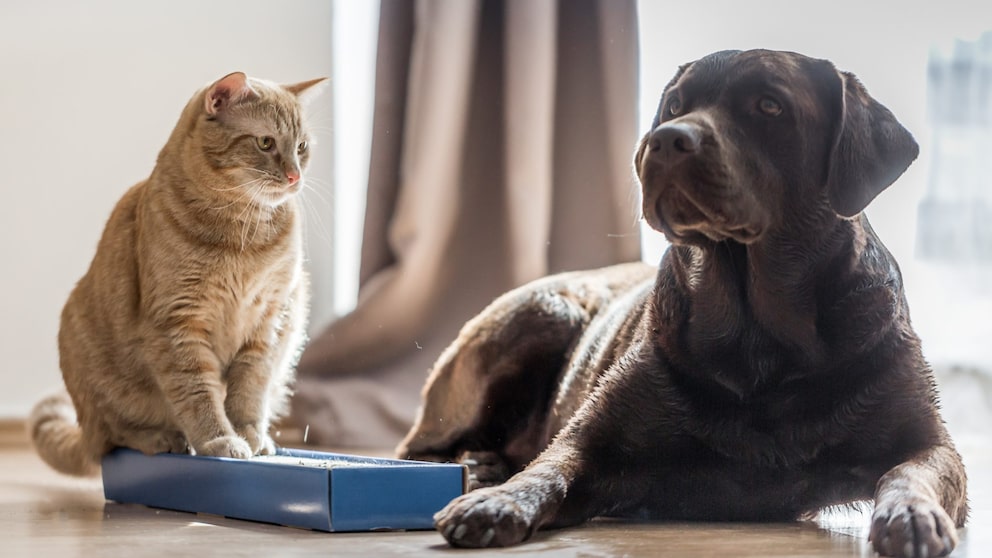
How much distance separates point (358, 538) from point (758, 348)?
2.01 feet

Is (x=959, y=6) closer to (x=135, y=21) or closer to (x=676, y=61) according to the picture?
(x=676, y=61)

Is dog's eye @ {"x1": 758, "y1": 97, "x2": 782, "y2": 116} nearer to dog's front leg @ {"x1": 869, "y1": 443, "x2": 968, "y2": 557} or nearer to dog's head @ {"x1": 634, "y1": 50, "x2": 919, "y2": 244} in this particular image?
dog's head @ {"x1": 634, "y1": 50, "x2": 919, "y2": 244}

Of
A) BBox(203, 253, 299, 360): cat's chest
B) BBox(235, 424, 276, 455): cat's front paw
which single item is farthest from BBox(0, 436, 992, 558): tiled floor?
BBox(203, 253, 299, 360): cat's chest

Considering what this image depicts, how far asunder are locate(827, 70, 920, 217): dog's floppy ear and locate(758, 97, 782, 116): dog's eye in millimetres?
83

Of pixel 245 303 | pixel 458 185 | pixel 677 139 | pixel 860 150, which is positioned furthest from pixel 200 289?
pixel 458 185

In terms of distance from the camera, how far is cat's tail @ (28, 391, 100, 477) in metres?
2.24

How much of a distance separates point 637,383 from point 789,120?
435 millimetres

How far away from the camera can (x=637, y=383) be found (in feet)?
5.51

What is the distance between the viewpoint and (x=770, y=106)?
154 cm

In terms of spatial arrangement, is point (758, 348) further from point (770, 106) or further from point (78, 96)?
point (78, 96)

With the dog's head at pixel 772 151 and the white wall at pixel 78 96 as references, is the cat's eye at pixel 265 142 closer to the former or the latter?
the dog's head at pixel 772 151

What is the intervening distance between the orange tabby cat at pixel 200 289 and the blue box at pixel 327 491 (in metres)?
0.19

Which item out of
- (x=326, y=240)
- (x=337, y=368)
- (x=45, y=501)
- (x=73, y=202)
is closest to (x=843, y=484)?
(x=45, y=501)

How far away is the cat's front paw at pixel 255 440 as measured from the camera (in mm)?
1973
